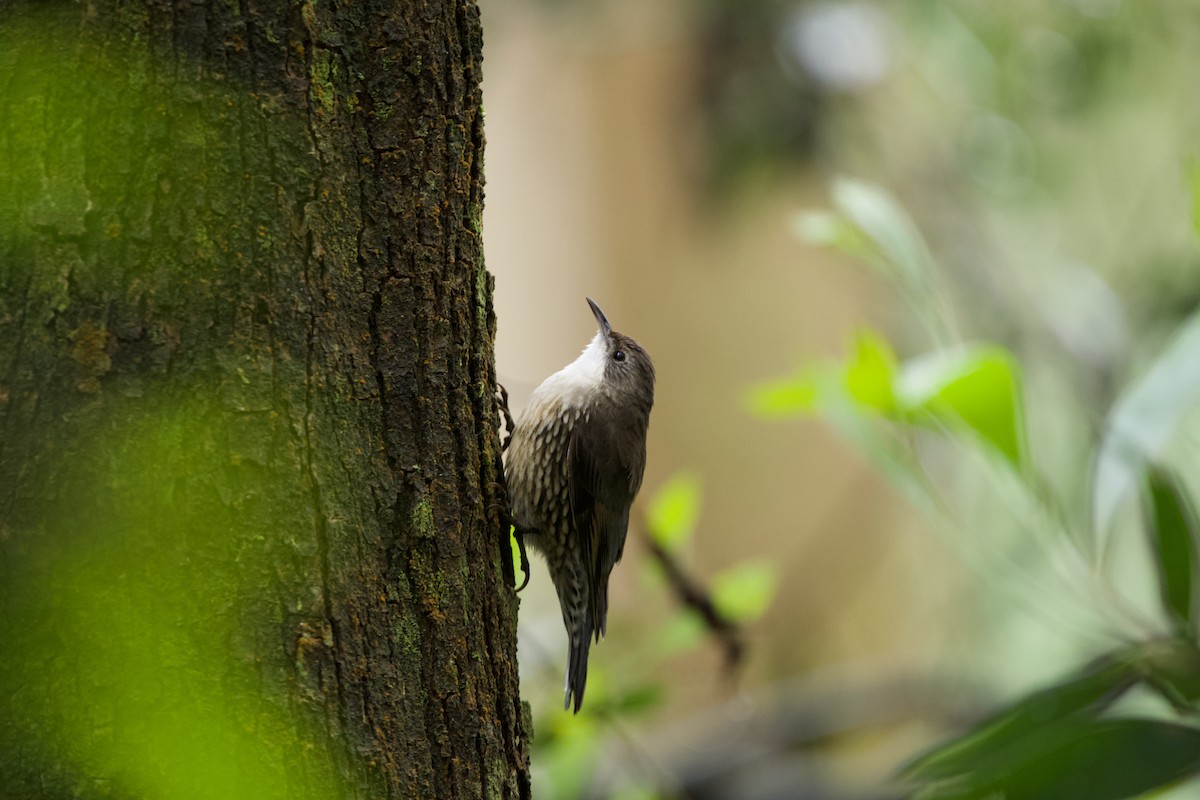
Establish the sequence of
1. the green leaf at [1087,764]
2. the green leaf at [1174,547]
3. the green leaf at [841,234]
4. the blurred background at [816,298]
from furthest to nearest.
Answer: the blurred background at [816,298], the green leaf at [841,234], the green leaf at [1174,547], the green leaf at [1087,764]

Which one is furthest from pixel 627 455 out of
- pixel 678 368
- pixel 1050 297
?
pixel 678 368

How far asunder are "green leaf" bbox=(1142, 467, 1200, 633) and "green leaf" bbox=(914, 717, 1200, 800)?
10.4 inches

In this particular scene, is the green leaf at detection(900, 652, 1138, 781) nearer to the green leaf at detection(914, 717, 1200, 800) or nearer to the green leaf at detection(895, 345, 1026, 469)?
the green leaf at detection(914, 717, 1200, 800)

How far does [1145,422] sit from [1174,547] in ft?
0.89

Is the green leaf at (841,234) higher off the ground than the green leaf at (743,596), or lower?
higher

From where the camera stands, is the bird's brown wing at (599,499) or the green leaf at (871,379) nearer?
the green leaf at (871,379)

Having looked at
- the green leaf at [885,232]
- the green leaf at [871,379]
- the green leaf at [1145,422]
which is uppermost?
the green leaf at [885,232]

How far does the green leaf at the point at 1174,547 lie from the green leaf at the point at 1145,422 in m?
0.13

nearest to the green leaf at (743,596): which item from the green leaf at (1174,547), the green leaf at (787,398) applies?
the green leaf at (787,398)

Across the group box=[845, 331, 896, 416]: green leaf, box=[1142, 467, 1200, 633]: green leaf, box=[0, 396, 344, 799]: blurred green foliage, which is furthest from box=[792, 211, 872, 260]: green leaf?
box=[0, 396, 344, 799]: blurred green foliage

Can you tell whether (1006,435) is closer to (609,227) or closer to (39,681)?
(39,681)

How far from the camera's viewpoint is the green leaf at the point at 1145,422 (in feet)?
6.38

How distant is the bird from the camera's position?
112 inches

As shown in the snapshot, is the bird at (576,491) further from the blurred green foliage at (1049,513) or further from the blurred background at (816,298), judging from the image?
the blurred green foliage at (1049,513)
